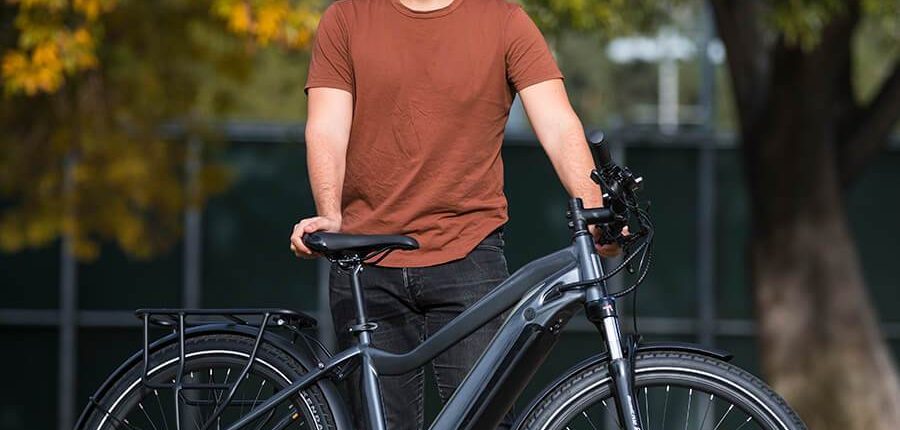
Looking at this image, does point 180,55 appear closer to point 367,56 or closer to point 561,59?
point 561,59

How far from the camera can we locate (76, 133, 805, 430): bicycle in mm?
3281

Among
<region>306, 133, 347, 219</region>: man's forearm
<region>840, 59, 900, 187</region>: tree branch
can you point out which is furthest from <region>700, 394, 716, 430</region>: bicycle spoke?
<region>840, 59, 900, 187</region>: tree branch

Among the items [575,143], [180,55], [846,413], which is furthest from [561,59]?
[575,143]

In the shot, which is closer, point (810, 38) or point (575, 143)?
point (575, 143)

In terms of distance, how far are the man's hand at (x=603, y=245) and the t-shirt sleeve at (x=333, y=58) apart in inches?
26.4

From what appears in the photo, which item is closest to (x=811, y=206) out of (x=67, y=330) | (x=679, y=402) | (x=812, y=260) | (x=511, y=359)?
(x=812, y=260)

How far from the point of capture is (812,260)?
988 cm

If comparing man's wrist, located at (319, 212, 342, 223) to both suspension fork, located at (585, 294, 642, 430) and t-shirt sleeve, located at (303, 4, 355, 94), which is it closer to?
t-shirt sleeve, located at (303, 4, 355, 94)

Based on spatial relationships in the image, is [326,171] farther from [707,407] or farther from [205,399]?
[707,407]

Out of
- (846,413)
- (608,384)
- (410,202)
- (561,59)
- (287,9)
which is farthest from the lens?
(561,59)

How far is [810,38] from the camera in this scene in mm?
8242

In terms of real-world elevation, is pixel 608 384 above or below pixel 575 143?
below

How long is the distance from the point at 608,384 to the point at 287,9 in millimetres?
5134

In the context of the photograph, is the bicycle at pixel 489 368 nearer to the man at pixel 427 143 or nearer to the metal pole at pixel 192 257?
the man at pixel 427 143
